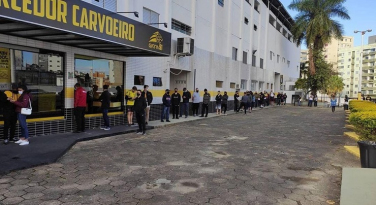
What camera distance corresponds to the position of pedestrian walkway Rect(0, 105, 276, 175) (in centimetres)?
629

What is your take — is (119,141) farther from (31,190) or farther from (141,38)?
(31,190)

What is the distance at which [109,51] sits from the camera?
11664mm

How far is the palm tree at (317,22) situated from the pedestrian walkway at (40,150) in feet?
110

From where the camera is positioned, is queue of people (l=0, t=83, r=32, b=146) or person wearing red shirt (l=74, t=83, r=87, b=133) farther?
person wearing red shirt (l=74, t=83, r=87, b=133)

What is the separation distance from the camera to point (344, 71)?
115125mm

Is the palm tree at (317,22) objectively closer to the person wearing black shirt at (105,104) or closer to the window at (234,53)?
the window at (234,53)

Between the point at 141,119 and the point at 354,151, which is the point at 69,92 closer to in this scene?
the point at 141,119

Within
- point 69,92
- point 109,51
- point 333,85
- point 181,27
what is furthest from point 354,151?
point 333,85

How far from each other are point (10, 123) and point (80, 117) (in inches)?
97.3

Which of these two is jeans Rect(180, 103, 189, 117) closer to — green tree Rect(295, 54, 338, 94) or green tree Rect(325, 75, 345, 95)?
green tree Rect(295, 54, 338, 94)

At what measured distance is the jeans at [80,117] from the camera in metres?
10.1

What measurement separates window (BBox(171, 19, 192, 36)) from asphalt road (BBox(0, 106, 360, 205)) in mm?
9518

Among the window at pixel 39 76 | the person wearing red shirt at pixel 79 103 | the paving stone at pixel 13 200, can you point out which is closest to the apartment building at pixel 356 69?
the person wearing red shirt at pixel 79 103

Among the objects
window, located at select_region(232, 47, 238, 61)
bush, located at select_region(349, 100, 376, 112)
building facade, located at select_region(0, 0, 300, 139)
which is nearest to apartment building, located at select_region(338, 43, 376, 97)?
window, located at select_region(232, 47, 238, 61)
